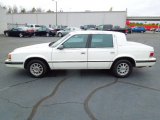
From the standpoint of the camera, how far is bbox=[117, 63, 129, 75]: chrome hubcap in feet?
19.4

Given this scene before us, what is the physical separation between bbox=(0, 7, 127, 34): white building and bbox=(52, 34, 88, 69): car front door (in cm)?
4285

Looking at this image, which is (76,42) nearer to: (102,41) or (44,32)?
(102,41)

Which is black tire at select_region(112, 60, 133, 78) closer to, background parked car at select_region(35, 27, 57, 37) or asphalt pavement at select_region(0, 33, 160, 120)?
asphalt pavement at select_region(0, 33, 160, 120)

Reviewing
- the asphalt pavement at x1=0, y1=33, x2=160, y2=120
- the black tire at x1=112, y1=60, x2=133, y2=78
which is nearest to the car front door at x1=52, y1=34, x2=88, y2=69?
the asphalt pavement at x1=0, y1=33, x2=160, y2=120

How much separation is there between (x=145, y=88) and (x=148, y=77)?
1168 mm

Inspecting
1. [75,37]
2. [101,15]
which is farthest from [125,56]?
[101,15]

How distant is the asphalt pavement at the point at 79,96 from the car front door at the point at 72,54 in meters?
0.49

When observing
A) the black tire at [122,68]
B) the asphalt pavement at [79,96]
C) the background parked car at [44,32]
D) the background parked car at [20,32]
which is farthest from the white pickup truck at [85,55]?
the background parked car at [44,32]

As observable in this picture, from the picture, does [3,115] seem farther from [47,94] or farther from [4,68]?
[4,68]

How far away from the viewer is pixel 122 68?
5918 millimetres

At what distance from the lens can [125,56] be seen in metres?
5.76

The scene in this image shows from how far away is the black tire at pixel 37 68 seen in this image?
5805 millimetres

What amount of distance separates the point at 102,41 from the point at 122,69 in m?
1.19

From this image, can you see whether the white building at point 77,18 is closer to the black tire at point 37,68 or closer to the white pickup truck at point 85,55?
the white pickup truck at point 85,55
